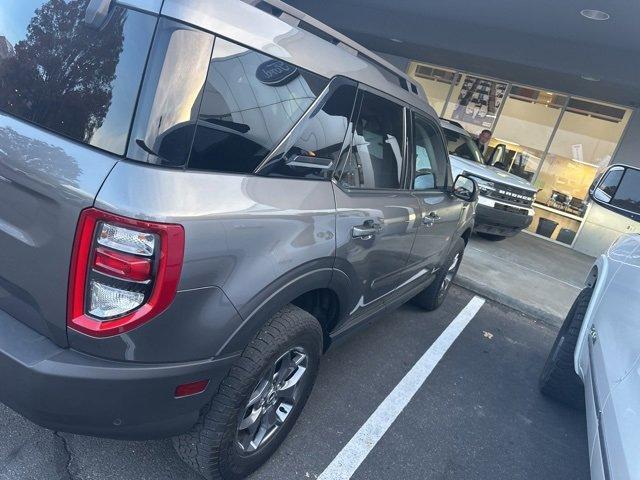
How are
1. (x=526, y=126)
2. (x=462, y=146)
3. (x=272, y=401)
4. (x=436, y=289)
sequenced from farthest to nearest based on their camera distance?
1. (x=526, y=126)
2. (x=462, y=146)
3. (x=436, y=289)
4. (x=272, y=401)

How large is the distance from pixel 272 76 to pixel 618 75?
834 cm

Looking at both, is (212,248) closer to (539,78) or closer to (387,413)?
(387,413)

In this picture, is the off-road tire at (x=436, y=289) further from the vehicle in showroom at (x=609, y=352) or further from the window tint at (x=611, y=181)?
the window tint at (x=611, y=181)

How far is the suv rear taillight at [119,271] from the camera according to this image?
1502 millimetres

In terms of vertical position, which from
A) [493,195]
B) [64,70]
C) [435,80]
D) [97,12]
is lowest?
[493,195]

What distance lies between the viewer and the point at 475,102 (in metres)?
11.9

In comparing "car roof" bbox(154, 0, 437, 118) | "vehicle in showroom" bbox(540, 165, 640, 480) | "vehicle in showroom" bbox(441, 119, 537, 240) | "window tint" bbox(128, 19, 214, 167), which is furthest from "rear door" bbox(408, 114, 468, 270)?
"vehicle in showroom" bbox(441, 119, 537, 240)

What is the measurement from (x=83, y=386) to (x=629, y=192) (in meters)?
3.14

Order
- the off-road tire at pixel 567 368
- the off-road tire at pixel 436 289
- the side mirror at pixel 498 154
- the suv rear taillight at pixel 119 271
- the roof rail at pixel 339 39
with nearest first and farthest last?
1. the suv rear taillight at pixel 119 271
2. the roof rail at pixel 339 39
3. the off-road tire at pixel 567 368
4. the off-road tire at pixel 436 289
5. the side mirror at pixel 498 154

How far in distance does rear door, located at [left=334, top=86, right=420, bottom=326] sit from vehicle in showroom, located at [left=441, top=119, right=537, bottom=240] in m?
4.79

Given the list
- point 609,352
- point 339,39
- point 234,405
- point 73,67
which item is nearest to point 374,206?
point 339,39

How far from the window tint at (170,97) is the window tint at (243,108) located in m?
0.04

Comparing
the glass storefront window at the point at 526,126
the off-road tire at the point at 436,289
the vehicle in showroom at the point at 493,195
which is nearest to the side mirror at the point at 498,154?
the glass storefront window at the point at 526,126

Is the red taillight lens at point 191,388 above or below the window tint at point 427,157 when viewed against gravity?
below
